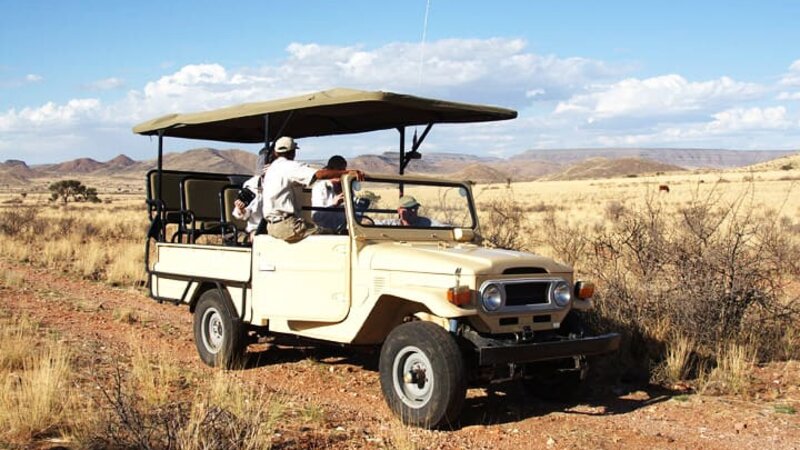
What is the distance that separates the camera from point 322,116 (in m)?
9.09

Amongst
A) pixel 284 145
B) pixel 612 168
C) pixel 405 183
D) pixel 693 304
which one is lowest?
pixel 693 304

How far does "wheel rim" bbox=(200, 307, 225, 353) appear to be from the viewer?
8172mm

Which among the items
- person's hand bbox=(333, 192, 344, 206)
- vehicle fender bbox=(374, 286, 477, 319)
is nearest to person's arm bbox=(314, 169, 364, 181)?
person's hand bbox=(333, 192, 344, 206)

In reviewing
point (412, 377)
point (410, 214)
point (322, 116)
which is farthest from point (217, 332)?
point (412, 377)

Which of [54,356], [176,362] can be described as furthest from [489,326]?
[54,356]

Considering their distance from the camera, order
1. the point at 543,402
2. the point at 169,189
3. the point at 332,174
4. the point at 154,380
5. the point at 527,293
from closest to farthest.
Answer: the point at 527,293
the point at 154,380
the point at 543,402
the point at 332,174
the point at 169,189

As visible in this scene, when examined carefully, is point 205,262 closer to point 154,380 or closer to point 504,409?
point 154,380

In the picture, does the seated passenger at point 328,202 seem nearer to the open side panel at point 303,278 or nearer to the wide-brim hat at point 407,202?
the open side panel at point 303,278

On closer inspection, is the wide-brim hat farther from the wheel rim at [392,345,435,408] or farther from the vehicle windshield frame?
the wheel rim at [392,345,435,408]

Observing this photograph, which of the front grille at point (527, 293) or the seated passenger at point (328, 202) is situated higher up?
the seated passenger at point (328, 202)

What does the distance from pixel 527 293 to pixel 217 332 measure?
3530 mm

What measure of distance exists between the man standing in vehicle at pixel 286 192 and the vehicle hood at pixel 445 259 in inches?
33.6

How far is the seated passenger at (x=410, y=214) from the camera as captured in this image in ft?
24.5

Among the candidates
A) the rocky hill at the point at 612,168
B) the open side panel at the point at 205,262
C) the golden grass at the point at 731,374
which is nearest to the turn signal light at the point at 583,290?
the golden grass at the point at 731,374
